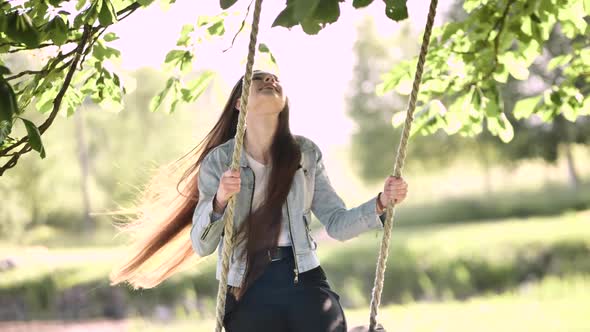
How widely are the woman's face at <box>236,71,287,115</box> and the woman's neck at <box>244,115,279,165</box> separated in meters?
0.03

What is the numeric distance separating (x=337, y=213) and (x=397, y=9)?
692 millimetres

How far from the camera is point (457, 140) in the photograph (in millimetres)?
13094

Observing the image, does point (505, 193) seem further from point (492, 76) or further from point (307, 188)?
point (307, 188)

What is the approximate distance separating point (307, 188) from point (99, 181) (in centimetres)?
1193

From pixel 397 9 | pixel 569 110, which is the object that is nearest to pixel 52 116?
pixel 397 9

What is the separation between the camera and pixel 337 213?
7.08 ft

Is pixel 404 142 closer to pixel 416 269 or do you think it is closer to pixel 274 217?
pixel 274 217

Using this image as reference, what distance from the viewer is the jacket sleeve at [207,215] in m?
1.97

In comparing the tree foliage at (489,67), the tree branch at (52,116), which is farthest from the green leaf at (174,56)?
the tree foliage at (489,67)

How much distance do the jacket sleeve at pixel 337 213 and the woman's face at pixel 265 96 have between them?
0.64 feet

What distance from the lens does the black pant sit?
199cm

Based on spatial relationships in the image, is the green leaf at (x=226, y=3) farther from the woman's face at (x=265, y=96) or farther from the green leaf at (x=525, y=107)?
the green leaf at (x=525, y=107)

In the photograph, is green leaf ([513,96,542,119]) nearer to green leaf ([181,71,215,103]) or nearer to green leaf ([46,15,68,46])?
green leaf ([181,71,215,103])

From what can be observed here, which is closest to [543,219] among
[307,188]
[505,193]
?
[505,193]
